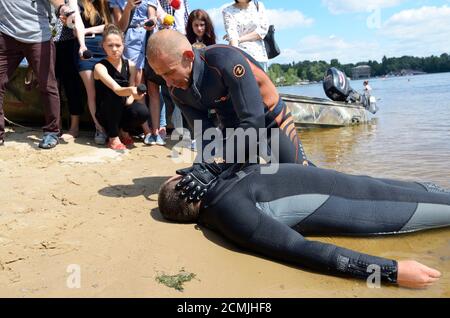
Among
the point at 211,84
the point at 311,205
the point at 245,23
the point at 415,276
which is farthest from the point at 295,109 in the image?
the point at 415,276

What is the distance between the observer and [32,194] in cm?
334

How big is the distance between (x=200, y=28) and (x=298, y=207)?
3.19 meters

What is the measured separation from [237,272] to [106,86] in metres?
3.10

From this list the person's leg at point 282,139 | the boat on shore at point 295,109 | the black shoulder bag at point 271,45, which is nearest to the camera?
the person's leg at point 282,139

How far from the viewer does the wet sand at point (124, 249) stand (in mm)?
2107

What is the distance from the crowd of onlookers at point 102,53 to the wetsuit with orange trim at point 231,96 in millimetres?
1233

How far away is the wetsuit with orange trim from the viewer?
2850 millimetres

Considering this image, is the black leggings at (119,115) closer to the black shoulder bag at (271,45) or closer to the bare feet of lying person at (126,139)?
the bare feet of lying person at (126,139)

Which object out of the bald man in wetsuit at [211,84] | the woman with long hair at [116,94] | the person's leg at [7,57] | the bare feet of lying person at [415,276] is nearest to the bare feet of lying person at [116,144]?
the woman with long hair at [116,94]

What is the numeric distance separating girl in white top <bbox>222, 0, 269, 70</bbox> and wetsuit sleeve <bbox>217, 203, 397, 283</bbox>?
3.50m

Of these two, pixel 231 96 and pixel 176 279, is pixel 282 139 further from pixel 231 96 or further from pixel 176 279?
pixel 176 279

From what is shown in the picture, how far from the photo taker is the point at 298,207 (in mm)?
2707

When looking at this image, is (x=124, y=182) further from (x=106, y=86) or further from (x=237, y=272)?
(x=237, y=272)

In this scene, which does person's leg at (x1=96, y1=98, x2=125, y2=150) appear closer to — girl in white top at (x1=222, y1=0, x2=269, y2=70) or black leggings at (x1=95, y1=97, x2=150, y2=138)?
black leggings at (x1=95, y1=97, x2=150, y2=138)
